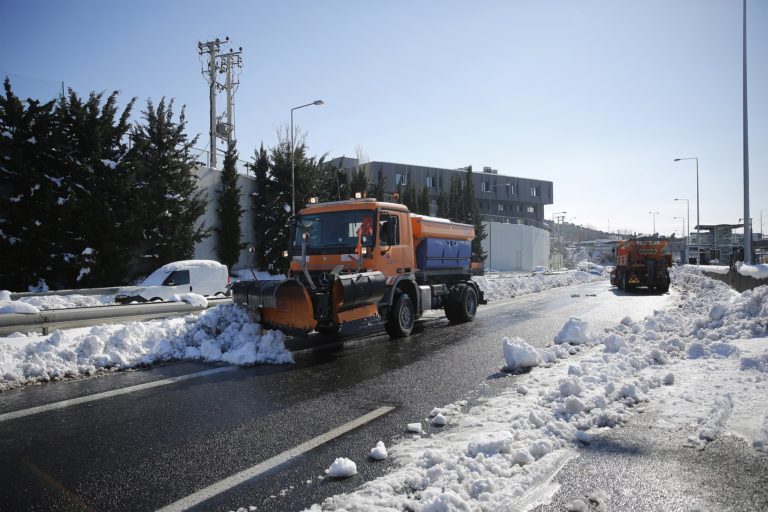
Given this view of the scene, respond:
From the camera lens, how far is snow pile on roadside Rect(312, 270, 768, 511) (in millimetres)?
3174

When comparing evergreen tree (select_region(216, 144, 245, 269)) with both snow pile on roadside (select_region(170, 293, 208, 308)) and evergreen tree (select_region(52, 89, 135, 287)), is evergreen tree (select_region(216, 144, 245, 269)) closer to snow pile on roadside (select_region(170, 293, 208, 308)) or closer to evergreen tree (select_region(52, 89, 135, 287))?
evergreen tree (select_region(52, 89, 135, 287))

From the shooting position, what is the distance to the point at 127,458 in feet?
12.8

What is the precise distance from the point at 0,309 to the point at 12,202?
12.7 meters

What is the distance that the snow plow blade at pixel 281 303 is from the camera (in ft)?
26.0

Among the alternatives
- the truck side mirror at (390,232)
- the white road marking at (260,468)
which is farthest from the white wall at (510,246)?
the white road marking at (260,468)

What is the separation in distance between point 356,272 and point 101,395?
444 cm

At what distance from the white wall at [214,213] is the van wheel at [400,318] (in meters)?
18.8

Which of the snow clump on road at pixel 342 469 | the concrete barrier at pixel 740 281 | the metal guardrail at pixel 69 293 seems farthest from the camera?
the metal guardrail at pixel 69 293

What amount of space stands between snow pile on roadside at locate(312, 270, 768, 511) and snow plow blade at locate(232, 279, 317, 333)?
334cm

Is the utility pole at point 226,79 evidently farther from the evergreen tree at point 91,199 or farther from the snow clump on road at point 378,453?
the snow clump on road at point 378,453

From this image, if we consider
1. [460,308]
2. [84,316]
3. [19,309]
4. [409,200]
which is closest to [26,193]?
[84,316]

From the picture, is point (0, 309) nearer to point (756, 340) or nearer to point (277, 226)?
point (756, 340)

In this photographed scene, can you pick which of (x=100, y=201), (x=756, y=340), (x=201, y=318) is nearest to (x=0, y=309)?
(x=201, y=318)

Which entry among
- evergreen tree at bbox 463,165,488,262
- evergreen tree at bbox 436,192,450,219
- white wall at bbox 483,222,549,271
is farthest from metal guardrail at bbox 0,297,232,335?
white wall at bbox 483,222,549,271
